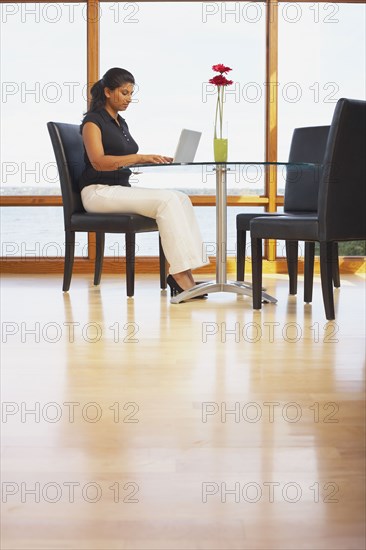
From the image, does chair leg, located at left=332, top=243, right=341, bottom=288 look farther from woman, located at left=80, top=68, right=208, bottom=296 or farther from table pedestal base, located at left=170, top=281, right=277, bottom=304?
woman, located at left=80, top=68, right=208, bottom=296

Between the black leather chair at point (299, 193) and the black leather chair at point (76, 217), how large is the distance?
486 millimetres

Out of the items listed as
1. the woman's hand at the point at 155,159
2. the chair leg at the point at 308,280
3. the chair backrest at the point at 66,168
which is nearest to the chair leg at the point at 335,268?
the chair leg at the point at 308,280

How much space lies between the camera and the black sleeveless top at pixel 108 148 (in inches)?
196

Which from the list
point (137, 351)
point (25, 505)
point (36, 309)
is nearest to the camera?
point (25, 505)

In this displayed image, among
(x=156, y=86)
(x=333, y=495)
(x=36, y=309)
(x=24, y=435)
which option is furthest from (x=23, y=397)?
(x=156, y=86)

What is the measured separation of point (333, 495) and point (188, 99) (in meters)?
5.21

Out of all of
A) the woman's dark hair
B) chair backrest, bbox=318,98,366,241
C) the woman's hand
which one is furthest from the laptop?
chair backrest, bbox=318,98,366,241

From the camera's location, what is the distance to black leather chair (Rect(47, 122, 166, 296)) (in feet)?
16.0

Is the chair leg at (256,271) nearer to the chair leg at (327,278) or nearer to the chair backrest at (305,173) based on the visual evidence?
the chair leg at (327,278)

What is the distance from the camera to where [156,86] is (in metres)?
6.57

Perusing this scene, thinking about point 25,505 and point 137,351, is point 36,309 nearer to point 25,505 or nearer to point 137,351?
point 137,351

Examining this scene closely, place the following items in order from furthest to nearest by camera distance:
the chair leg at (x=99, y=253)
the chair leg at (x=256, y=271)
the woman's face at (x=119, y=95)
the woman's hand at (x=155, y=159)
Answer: the chair leg at (x=99, y=253)
the woman's face at (x=119, y=95)
the woman's hand at (x=155, y=159)
the chair leg at (x=256, y=271)

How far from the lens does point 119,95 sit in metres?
4.99

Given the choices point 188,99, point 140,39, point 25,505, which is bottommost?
point 25,505
